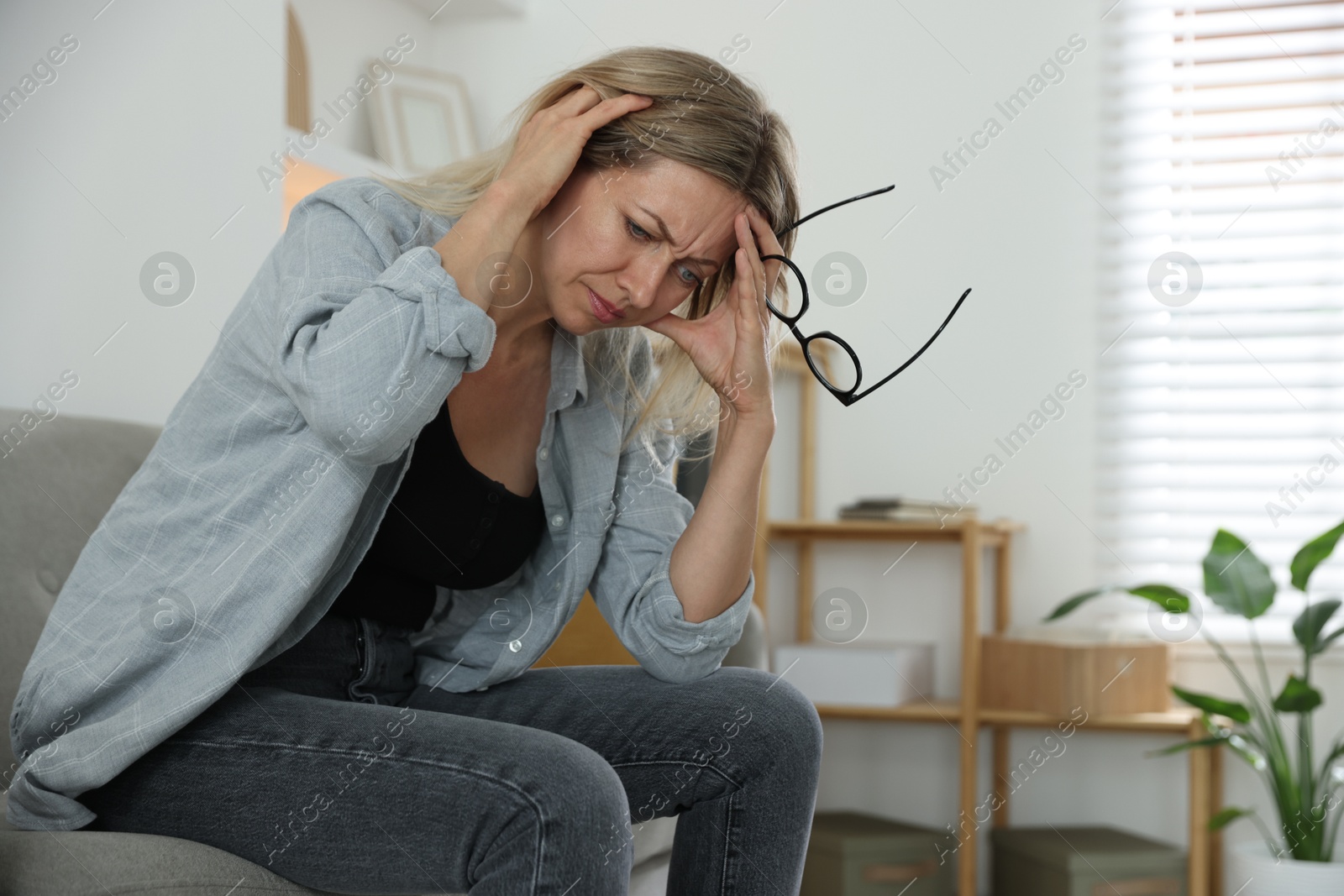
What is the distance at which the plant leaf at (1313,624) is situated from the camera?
6.07ft

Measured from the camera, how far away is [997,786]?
219 cm

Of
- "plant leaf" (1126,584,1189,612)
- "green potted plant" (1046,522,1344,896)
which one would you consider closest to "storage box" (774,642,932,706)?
"green potted plant" (1046,522,1344,896)

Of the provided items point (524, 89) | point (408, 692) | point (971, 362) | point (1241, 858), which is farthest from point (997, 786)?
point (524, 89)

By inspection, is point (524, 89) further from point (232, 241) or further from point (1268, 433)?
point (1268, 433)

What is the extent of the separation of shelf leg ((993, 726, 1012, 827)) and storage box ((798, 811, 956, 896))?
189mm

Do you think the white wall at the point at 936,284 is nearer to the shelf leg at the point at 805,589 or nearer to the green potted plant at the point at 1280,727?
the shelf leg at the point at 805,589

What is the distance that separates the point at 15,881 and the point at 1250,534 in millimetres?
2021

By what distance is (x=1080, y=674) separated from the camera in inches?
75.8

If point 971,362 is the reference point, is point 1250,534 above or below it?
below

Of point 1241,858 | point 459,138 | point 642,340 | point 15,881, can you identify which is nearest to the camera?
point 15,881

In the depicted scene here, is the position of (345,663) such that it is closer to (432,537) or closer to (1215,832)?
(432,537)

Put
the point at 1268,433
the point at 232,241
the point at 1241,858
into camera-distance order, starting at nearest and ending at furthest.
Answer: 1. the point at 232,241
2. the point at 1241,858
3. the point at 1268,433

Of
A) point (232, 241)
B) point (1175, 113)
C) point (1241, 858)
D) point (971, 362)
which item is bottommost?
point (1241, 858)

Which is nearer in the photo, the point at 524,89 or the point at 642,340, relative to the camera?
the point at 642,340
